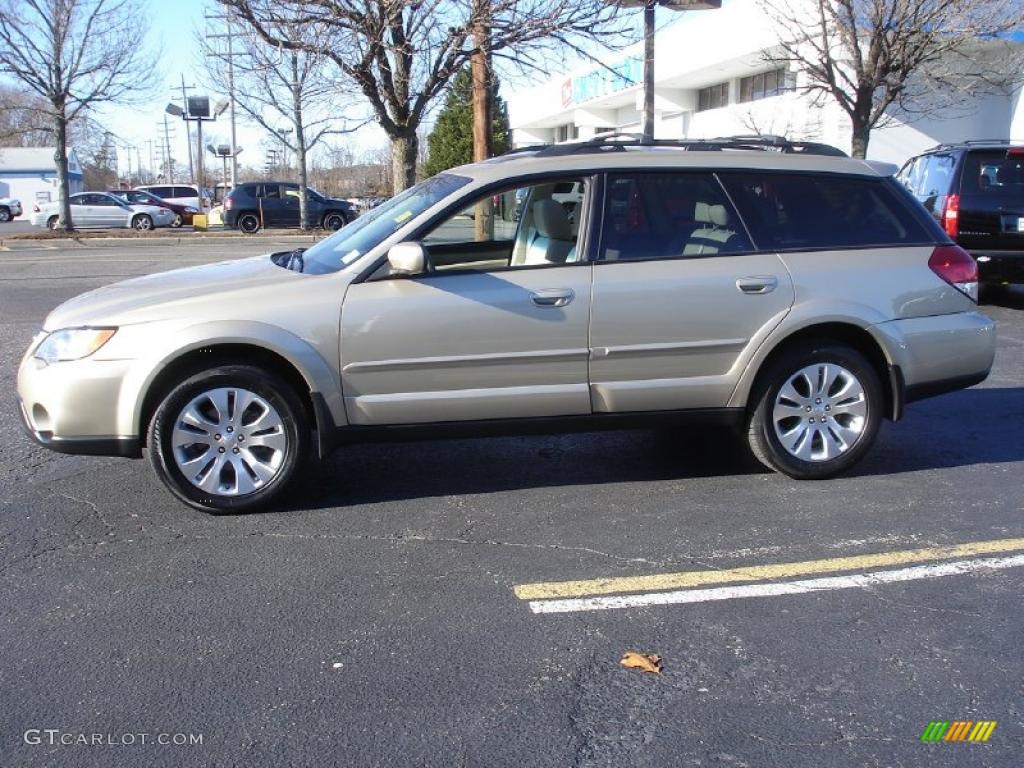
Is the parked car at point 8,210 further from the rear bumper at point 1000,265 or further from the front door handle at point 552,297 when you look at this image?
the front door handle at point 552,297

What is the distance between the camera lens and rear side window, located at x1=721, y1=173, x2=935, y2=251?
513 cm

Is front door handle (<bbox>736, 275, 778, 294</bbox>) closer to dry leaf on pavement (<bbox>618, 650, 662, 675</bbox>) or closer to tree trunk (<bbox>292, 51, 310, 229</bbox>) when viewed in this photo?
dry leaf on pavement (<bbox>618, 650, 662, 675</bbox>)

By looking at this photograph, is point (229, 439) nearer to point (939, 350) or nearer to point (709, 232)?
point (709, 232)

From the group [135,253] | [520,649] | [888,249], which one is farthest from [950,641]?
[135,253]

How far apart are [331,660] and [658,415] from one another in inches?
94.7

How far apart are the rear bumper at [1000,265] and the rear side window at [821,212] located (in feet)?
19.2

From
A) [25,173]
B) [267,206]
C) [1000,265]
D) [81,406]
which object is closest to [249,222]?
[267,206]

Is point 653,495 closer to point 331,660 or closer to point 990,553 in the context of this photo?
point 990,553

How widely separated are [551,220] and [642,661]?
270 cm

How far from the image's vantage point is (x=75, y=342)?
4.45 meters

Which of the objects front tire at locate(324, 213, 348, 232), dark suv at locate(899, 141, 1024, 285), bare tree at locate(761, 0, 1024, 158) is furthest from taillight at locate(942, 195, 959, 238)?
front tire at locate(324, 213, 348, 232)

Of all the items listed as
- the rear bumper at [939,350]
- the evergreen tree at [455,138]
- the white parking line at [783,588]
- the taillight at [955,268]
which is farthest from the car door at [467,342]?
the evergreen tree at [455,138]

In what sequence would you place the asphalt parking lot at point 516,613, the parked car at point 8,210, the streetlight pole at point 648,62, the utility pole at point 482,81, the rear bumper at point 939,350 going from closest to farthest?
1. the asphalt parking lot at point 516,613
2. the rear bumper at point 939,350
3. the utility pole at point 482,81
4. the streetlight pole at point 648,62
5. the parked car at point 8,210

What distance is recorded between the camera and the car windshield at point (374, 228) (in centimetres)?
486
